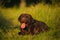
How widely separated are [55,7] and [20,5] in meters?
1.54

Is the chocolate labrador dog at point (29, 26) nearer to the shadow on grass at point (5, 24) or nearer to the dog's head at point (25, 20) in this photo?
the dog's head at point (25, 20)

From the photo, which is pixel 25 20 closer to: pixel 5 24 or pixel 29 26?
pixel 29 26

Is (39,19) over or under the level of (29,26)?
under

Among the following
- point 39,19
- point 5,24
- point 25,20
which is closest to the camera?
point 25,20


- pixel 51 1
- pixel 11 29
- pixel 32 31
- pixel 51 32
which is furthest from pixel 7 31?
pixel 51 1

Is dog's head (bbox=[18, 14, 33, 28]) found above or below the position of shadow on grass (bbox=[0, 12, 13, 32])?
above

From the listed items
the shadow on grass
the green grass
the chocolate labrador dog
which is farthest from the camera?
the shadow on grass

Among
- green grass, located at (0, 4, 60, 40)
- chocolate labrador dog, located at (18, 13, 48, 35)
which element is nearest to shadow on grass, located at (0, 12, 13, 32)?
green grass, located at (0, 4, 60, 40)

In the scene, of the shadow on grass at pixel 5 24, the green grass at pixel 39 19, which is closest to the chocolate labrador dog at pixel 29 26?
the green grass at pixel 39 19

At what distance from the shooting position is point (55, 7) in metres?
7.79

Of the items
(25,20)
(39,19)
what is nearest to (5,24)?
(39,19)

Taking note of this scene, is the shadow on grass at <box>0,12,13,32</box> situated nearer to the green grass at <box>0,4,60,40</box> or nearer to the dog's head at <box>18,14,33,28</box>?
the green grass at <box>0,4,60,40</box>

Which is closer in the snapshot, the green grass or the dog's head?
the green grass

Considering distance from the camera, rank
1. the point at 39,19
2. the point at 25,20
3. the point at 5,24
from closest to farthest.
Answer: the point at 25,20
the point at 5,24
the point at 39,19
